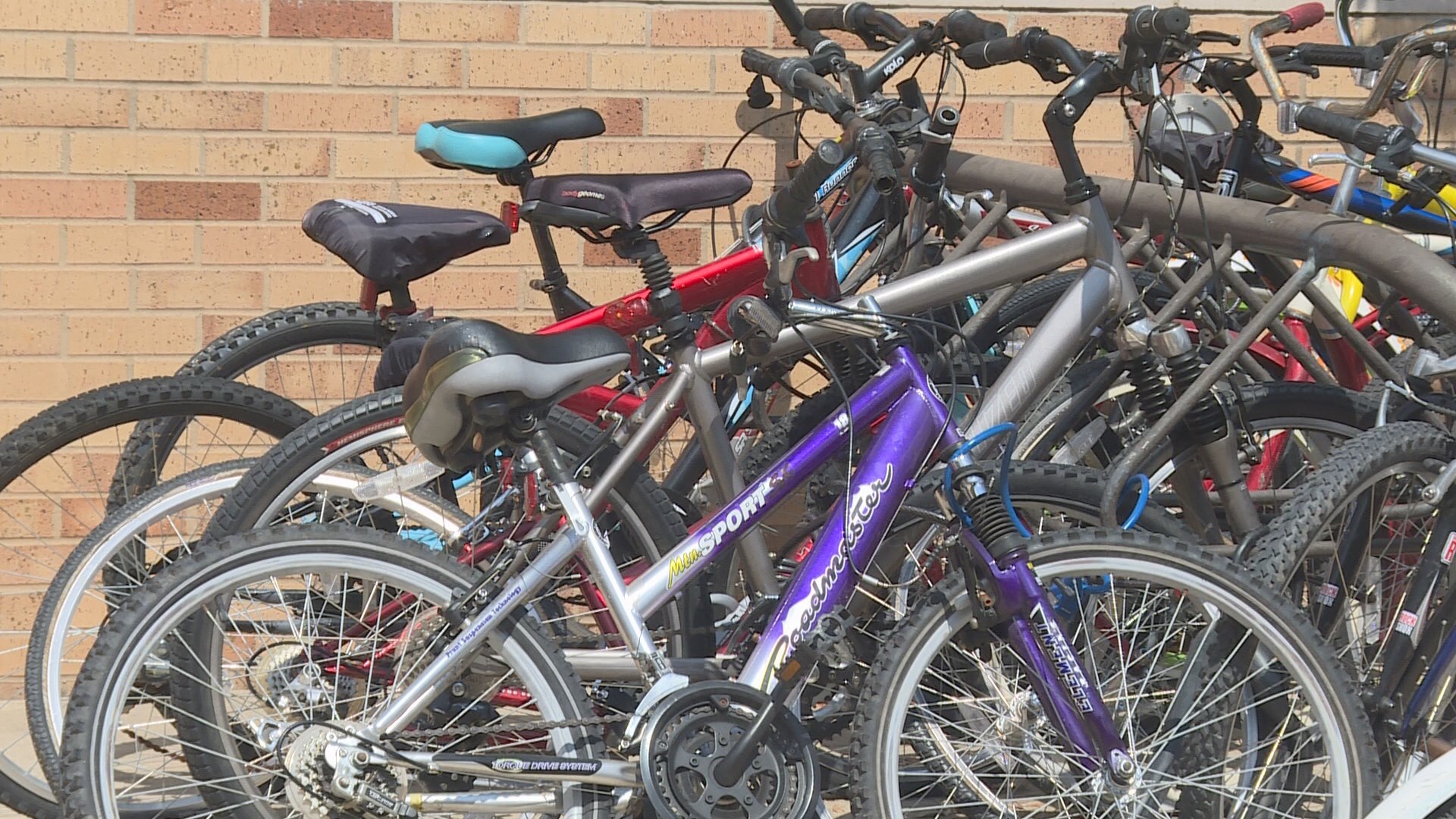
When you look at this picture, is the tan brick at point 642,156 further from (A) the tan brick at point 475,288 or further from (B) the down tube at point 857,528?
(B) the down tube at point 857,528

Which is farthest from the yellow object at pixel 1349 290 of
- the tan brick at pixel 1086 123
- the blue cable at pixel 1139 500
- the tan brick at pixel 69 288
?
the tan brick at pixel 69 288

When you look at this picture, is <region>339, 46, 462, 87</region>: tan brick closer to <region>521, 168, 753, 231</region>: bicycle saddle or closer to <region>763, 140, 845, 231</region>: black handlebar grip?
<region>521, 168, 753, 231</region>: bicycle saddle

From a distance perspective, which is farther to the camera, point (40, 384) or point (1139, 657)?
point (40, 384)

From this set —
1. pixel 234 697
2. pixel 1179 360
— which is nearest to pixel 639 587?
pixel 234 697

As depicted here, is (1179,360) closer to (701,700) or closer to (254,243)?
(701,700)

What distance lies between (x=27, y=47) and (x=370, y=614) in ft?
7.11

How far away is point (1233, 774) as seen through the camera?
9.59 feet

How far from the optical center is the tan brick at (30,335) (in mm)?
4168

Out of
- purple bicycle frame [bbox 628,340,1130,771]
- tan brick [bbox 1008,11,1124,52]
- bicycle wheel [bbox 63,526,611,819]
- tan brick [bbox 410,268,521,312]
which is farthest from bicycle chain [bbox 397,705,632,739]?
tan brick [bbox 1008,11,1124,52]

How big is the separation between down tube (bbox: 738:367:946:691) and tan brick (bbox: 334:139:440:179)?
1.91m

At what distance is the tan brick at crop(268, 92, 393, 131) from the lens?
4188 mm

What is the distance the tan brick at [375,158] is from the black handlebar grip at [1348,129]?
7.42 ft

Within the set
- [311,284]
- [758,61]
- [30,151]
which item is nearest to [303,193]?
[311,284]

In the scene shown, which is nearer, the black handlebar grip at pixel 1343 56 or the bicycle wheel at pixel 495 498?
the bicycle wheel at pixel 495 498
